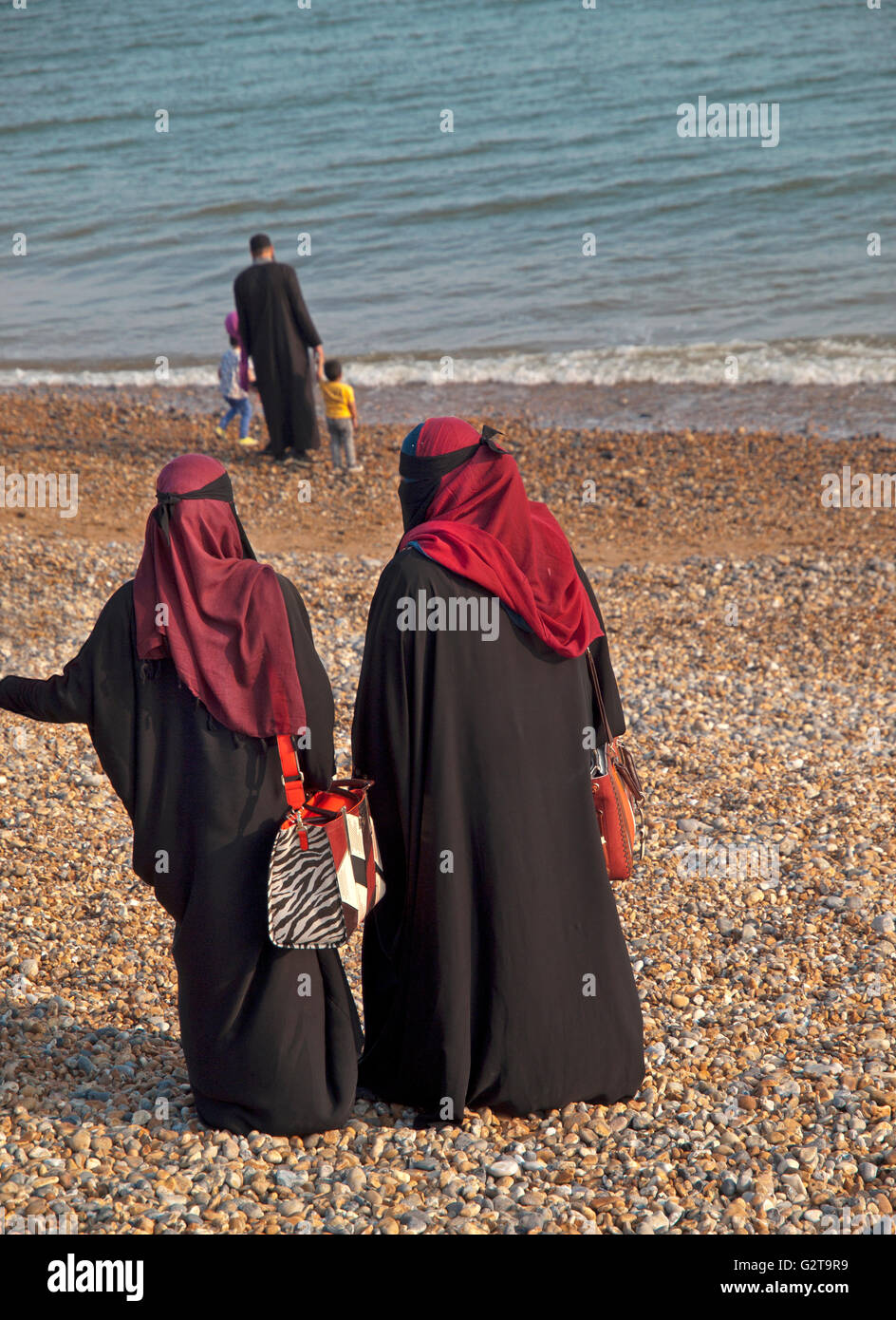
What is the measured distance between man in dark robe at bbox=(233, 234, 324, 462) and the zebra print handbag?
7860 mm

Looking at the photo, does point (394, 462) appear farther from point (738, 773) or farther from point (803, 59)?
point (803, 59)

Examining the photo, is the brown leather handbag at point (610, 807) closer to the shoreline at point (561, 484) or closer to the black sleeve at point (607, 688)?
the black sleeve at point (607, 688)

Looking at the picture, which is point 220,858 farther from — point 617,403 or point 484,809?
point 617,403

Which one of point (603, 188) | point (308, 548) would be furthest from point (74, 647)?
point (603, 188)

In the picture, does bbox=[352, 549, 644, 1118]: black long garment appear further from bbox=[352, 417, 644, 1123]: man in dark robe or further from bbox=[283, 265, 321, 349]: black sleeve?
bbox=[283, 265, 321, 349]: black sleeve

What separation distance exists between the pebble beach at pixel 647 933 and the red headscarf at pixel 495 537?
1.30 metres

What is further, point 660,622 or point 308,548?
point 308,548

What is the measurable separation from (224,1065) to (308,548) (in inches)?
251

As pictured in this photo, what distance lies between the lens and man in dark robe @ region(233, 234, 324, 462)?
10.3 m

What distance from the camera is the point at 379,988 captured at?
3.37 m

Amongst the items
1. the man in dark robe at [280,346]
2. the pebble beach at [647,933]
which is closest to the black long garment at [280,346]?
the man in dark robe at [280,346]

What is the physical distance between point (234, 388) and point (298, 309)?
39.7 inches

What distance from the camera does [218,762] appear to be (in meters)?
2.98

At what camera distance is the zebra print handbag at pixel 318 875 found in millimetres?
2930
